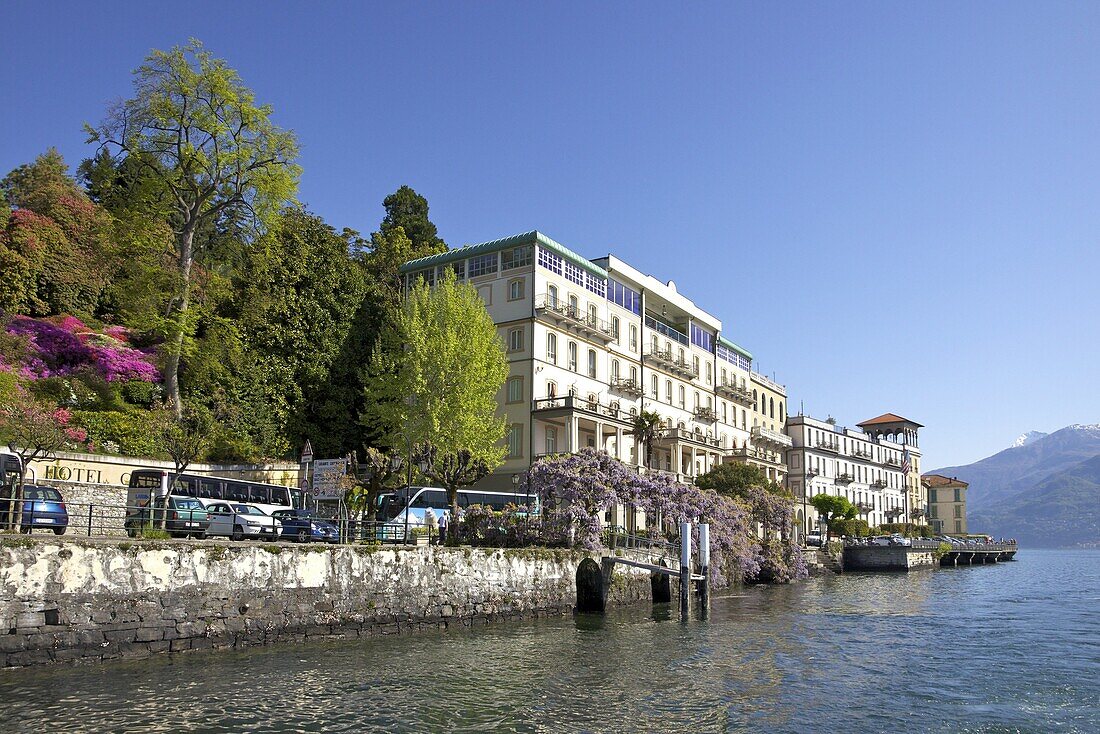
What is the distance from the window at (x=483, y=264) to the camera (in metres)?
53.9

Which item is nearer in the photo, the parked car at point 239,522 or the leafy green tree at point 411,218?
the parked car at point 239,522

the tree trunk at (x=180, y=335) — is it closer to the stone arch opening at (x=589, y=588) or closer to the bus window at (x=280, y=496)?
the bus window at (x=280, y=496)

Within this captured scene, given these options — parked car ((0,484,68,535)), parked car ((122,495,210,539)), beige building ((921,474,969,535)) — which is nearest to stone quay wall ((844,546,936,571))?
parked car ((122,495,210,539))

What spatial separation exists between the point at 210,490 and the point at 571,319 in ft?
83.2

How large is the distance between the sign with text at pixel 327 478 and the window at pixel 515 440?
2148cm

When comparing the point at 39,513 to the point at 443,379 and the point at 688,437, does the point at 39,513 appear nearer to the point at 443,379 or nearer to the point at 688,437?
the point at 443,379

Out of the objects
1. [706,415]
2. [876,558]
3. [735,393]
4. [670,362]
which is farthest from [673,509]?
[876,558]

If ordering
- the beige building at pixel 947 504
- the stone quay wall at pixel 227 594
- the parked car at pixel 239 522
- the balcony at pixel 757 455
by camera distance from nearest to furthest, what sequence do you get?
the stone quay wall at pixel 227 594 < the parked car at pixel 239 522 < the balcony at pixel 757 455 < the beige building at pixel 947 504

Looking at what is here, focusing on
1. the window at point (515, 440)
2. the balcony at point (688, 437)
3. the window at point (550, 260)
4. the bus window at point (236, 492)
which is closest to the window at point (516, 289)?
the window at point (550, 260)

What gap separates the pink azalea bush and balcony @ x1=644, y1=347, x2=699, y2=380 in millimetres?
34148

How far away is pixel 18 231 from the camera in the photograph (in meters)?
41.8

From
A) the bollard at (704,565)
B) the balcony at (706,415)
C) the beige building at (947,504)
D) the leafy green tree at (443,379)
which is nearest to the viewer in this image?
the bollard at (704,565)

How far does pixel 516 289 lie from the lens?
172 feet

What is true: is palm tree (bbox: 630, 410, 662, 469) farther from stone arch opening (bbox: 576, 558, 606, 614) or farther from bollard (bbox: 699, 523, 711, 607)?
stone arch opening (bbox: 576, 558, 606, 614)
